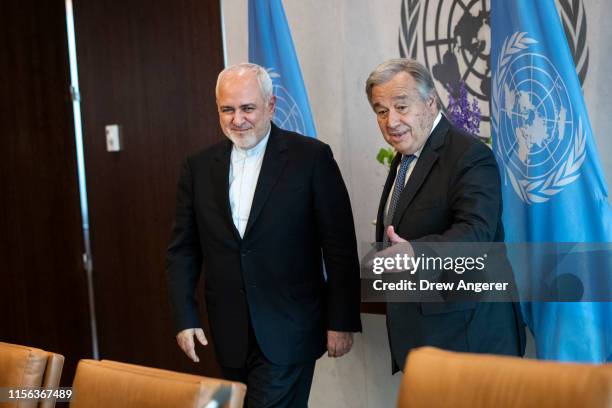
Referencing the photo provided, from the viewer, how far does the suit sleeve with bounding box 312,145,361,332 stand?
322cm

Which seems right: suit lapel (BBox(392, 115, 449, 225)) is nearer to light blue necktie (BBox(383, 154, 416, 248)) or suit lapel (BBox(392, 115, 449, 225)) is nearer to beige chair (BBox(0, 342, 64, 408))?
light blue necktie (BBox(383, 154, 416, 248))

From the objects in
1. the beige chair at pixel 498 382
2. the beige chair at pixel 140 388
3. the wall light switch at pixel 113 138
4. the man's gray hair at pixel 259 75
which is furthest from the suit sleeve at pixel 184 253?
the wall light switch at pixel 113 138

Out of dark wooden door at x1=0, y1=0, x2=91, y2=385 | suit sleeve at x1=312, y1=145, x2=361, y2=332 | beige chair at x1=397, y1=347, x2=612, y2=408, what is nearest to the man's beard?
suit sleeve at x1=312, y1=145, x2=361, y2=332

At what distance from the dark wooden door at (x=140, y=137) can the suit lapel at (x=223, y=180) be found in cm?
178

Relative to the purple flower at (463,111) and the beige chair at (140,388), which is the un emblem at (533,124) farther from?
the beige chair at (140,388)

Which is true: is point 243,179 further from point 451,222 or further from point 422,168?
point 451,222

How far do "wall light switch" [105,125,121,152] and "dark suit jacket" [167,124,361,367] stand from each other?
7.98ft

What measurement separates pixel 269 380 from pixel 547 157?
53.9 inches

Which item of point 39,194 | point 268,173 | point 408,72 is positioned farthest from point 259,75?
point 39,194

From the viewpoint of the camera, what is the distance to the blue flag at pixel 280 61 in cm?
413

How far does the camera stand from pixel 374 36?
4.14 m

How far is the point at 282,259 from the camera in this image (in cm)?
323

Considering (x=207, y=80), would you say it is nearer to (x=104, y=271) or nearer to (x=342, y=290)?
(x=104, y=271)

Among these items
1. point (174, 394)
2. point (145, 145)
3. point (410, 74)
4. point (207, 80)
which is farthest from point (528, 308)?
point (145, 145)
